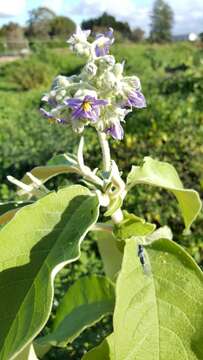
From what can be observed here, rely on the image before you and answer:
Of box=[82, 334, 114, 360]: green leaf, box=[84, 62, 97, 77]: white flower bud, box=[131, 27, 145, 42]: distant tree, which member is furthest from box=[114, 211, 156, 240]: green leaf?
box=[131, 27, 145, 42]: distant tree

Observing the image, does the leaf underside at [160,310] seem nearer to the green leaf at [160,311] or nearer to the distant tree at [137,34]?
the green leaf at [160,311]

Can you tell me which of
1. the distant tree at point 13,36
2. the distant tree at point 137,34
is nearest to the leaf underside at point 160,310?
the distant tree at point 13,36

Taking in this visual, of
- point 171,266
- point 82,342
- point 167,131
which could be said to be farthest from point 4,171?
point 171,266

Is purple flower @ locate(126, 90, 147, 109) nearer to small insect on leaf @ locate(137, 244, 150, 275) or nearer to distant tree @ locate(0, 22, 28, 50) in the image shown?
small insect on leaf @ locate(137, 244, 150, 275)

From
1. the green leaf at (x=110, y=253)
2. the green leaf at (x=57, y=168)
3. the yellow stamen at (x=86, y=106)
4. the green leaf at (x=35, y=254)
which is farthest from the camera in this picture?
the green leaf at (x=110, y=253)

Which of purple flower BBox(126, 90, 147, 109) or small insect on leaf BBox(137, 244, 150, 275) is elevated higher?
purple flower BBox(126, 90, 147, 109)

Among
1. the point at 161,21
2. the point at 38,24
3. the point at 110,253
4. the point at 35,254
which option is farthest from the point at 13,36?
the point at 35,254

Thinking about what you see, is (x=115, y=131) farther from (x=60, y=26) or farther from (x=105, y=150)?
(x=60, y=26)
